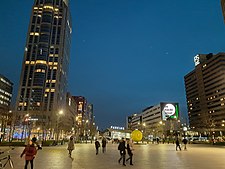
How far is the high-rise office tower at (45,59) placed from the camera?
449 ft

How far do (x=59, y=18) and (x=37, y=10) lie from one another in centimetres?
1777

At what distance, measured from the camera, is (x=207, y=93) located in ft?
481

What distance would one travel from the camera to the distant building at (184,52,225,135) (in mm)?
131125

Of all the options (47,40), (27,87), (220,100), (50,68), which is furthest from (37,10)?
(220,100)

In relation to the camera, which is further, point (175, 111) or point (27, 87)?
point (27, 87)

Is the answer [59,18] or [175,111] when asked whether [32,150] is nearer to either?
[175,111]

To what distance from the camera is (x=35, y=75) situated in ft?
466

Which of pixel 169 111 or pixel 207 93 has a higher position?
pixel 207 93

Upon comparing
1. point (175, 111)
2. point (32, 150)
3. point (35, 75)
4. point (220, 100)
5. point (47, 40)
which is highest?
point (47, 40)

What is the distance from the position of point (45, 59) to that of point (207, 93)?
117 metres

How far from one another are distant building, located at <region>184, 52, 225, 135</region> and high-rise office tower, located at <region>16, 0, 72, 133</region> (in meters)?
97.3

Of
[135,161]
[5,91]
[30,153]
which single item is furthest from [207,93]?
[30,153]

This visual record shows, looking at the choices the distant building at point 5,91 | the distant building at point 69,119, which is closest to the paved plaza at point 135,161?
the distant building at point 69,119

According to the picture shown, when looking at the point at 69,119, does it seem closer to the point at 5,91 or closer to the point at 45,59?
the point at 45,59
